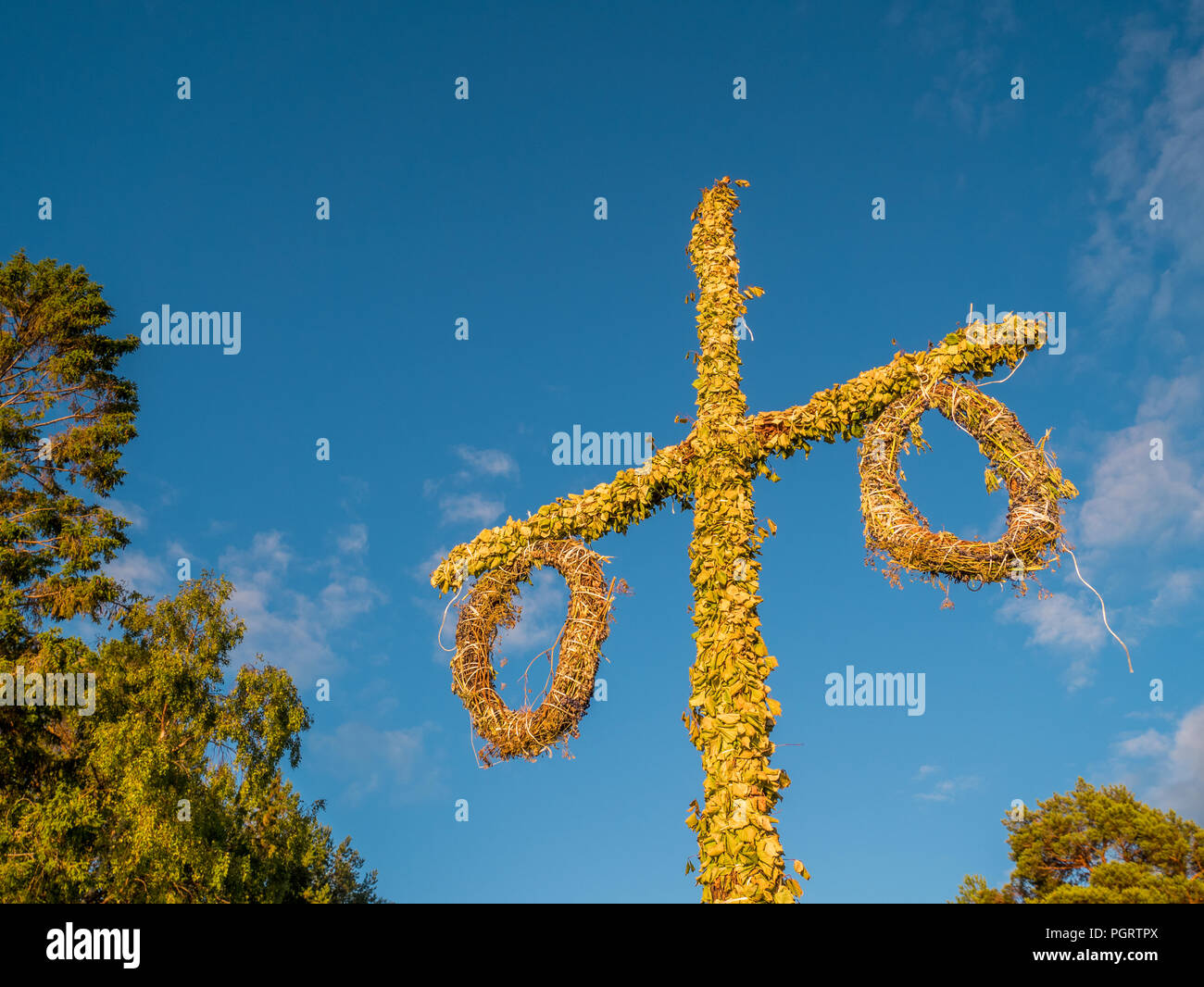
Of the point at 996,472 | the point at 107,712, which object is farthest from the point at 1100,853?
the point at 107,712

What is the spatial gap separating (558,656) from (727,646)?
5.93 ft

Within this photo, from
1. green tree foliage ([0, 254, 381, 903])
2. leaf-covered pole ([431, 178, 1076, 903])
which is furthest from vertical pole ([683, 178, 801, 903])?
green tree foliage ([0, 254, 381, 903])

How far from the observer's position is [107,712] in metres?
19.0

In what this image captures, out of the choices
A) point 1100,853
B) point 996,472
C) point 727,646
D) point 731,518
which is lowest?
point 1100,853

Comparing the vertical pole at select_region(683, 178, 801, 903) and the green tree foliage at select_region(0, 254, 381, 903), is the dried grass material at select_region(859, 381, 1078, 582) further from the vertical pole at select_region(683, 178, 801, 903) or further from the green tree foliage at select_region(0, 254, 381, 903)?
the green tree foliage at select_region(0, 254, 381, 903)

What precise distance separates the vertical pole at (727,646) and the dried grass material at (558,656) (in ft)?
3.86

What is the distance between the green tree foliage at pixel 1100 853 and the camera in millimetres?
17297

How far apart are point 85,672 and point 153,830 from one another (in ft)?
11.1

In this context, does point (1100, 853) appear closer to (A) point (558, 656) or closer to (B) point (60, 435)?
(A) point (558, 656)

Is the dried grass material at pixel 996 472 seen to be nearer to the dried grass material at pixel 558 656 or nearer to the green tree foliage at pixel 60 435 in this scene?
the dried grass material at pixel 558 656
